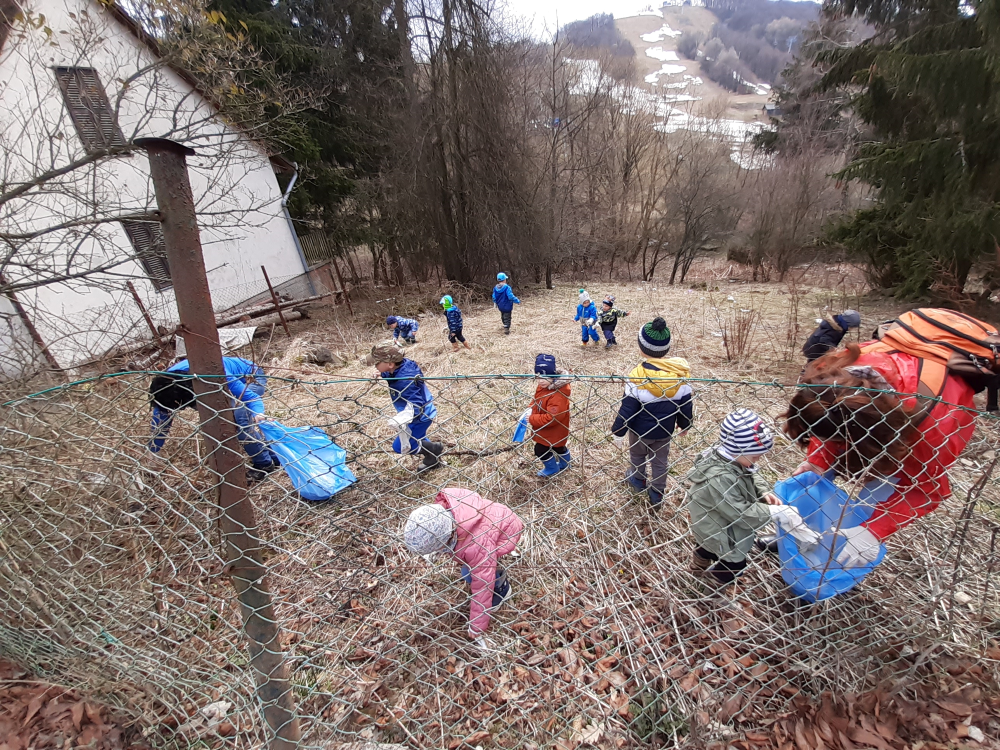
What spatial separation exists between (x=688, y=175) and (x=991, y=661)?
56.6 ft

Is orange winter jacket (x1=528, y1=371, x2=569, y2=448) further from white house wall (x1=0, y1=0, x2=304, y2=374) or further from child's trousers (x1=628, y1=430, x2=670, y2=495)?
white house wall (x1=0, y1=0, x2=304, y2=374)

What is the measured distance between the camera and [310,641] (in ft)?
7.30

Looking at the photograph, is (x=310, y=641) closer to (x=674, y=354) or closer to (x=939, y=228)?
(x=674, y=354)

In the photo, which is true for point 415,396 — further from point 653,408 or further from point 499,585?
point 653,408

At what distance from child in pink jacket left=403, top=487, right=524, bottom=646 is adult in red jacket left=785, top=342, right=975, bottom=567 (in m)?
1.36

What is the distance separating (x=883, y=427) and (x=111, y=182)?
890 centimetres

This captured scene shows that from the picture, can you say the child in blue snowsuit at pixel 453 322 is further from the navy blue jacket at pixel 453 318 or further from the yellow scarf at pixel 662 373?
the yellow scarf at pixel 662 373

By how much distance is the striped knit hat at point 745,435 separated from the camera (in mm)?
1934

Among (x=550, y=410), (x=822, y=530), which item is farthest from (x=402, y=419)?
(x=822, y=530)

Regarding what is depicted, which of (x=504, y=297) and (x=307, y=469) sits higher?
(x=307, y=469)

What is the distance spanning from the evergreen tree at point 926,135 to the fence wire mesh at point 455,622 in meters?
5.15

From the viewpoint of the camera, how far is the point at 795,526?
189cm

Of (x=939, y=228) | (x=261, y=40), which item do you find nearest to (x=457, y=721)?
(x=939, y=228)

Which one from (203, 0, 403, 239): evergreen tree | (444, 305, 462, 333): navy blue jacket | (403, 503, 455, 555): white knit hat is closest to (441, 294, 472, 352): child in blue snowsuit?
(444, 305, 462, 333): navy blue jacket
